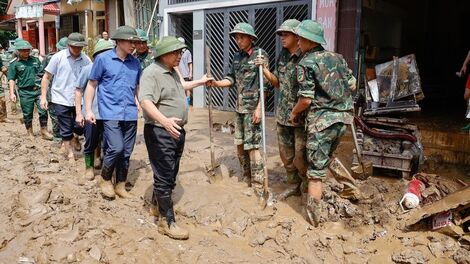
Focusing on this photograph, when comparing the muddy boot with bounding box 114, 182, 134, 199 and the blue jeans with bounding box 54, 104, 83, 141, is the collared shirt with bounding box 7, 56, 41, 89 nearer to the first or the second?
the blue jeans with bounding box 54, 104, 83, 141

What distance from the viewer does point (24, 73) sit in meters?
7.77

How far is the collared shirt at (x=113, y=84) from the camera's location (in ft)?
15.1

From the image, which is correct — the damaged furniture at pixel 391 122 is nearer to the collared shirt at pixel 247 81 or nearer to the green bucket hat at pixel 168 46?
the collared shirt at pixel 247 81

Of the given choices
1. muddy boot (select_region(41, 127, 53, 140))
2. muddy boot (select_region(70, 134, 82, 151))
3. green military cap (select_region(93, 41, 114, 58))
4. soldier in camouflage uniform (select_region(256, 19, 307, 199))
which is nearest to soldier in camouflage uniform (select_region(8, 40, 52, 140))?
muddy boot (select_region(41, 127, 53, 140))

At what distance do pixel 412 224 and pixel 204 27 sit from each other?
7926 mm

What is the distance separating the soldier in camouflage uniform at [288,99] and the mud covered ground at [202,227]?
1.50 ft

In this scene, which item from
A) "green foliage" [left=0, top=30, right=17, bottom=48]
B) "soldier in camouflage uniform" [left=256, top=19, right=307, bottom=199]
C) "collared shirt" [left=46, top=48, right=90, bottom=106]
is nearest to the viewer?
"soldier in camouflage uniform" [left=256, top=19, right=307, bottom=199]

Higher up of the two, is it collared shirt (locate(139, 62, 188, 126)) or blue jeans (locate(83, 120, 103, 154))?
collared shirt (locate(139, 62, 188, 126))

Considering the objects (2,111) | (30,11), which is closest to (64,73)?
(2,111)

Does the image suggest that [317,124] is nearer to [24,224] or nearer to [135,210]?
[135,210]

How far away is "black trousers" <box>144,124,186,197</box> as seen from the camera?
3891mm

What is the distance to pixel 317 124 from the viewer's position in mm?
4129

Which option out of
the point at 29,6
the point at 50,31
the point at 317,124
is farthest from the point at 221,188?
the point at 50,31

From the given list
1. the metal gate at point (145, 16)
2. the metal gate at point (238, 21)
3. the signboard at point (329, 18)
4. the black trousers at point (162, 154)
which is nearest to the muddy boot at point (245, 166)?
the black trousers at point (162, 154)
